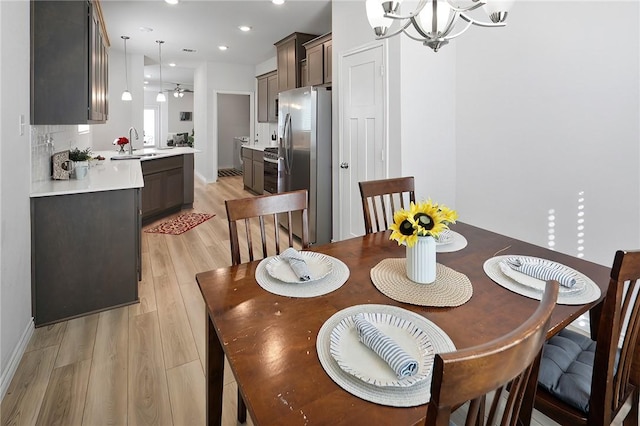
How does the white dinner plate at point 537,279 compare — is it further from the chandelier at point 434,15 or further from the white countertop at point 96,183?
the white countertop at point 96,183

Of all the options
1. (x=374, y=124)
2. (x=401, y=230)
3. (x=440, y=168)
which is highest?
(x=374, y=124)

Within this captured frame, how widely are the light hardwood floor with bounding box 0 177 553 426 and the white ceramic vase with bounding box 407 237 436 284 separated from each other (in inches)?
41.4

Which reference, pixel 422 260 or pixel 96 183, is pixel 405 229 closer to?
pixel 422 260

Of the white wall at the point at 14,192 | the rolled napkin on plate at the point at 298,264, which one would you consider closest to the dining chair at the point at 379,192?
the rolled napkin on plate at the point at 298,264

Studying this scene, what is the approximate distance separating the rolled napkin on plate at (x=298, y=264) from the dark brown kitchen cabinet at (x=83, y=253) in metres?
1.67

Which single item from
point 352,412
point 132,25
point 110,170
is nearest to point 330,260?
point 352,412

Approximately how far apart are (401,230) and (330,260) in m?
0.37

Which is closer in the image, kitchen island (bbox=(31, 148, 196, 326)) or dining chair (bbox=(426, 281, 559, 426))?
dining chair (bbox=(426, 281, 559, 426))

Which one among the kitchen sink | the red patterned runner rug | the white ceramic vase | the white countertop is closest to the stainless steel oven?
the red patterned runner rug

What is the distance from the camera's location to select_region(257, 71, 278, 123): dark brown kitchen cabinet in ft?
22.7

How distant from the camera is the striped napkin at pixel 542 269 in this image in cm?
130

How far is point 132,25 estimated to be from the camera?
16.9ft

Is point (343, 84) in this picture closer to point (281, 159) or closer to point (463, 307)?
point (281, 159)

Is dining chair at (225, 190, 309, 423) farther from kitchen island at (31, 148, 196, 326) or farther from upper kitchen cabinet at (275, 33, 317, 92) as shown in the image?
upper kitchen cabinet at (275, 33, 317, 92)
